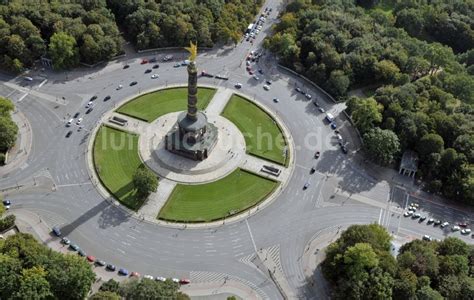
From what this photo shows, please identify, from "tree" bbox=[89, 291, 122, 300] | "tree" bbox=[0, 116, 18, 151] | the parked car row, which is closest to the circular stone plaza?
the parked car row

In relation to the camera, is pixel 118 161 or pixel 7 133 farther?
pixel 118 161

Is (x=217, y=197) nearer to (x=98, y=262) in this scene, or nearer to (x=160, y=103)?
(x=98, y=262)

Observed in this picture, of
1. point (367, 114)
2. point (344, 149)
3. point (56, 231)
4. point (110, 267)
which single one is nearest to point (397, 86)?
point (367, 114)

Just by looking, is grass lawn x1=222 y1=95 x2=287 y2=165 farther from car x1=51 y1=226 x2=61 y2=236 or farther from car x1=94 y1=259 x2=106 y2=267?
car x1=51 y1=226 x2=61 y2=236

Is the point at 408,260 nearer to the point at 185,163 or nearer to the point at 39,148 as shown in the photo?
the point at 185,163

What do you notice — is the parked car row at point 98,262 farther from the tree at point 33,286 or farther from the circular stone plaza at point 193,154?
the circular stone plaza at point 193,154

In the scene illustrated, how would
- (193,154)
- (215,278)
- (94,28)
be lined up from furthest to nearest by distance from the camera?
(94,28)
(193,154)
(215,278)

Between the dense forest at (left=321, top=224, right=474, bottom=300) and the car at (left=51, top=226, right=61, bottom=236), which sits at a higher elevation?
the dense forest at (left=321, top=224, right=474, bottom=300)
